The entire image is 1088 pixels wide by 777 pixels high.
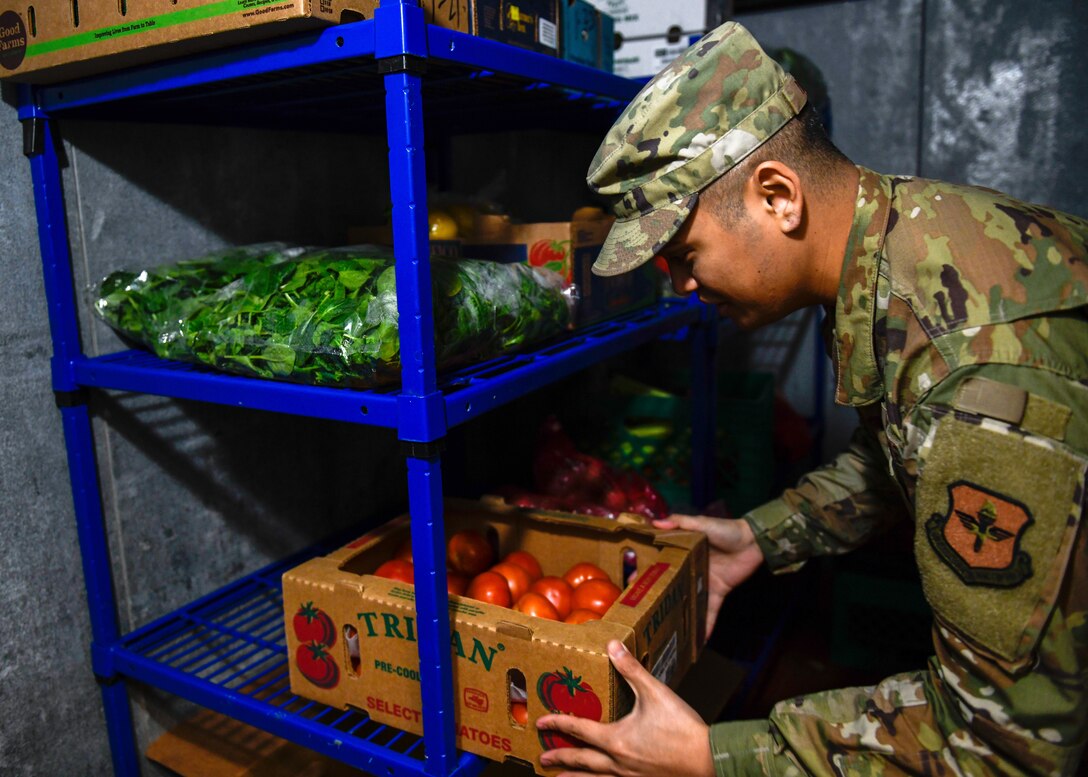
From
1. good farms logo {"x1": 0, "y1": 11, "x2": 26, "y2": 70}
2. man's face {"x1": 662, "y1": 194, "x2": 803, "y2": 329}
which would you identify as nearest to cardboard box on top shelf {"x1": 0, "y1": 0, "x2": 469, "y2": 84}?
good farms logo {"x1": 0, "y1": 11, "x2": 26, "y2": 70}

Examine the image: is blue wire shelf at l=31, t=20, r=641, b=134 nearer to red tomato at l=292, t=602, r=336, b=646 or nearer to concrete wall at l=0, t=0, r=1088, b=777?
concrete wall at l=0, t=0, r=1088, b=777

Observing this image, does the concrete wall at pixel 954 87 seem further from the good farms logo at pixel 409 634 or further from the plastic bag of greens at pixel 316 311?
the good farms logo at pixel 409 634

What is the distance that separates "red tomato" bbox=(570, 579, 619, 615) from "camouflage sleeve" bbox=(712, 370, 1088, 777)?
1.73 ft

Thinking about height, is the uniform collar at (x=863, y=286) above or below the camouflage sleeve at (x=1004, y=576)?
above

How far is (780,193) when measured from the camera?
1.13 meters

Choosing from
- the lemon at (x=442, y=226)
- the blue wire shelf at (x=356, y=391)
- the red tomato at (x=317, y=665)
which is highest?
the lemon at (x=442, y=226)

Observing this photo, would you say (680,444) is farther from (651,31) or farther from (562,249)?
(651,31)

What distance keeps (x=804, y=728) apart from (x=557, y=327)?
0.82 metres

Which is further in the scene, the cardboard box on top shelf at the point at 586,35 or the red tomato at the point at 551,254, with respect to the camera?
the red tomato at the point at 551,254

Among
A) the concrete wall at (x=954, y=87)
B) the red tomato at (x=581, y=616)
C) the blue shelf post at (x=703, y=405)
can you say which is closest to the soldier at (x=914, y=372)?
the red tomato at (x=581, y=616)

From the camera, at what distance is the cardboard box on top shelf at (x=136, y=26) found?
1048mm

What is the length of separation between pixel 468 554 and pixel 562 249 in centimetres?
63

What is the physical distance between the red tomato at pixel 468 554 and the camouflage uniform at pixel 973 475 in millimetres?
640

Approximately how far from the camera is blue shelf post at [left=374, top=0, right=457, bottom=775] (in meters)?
1.04
